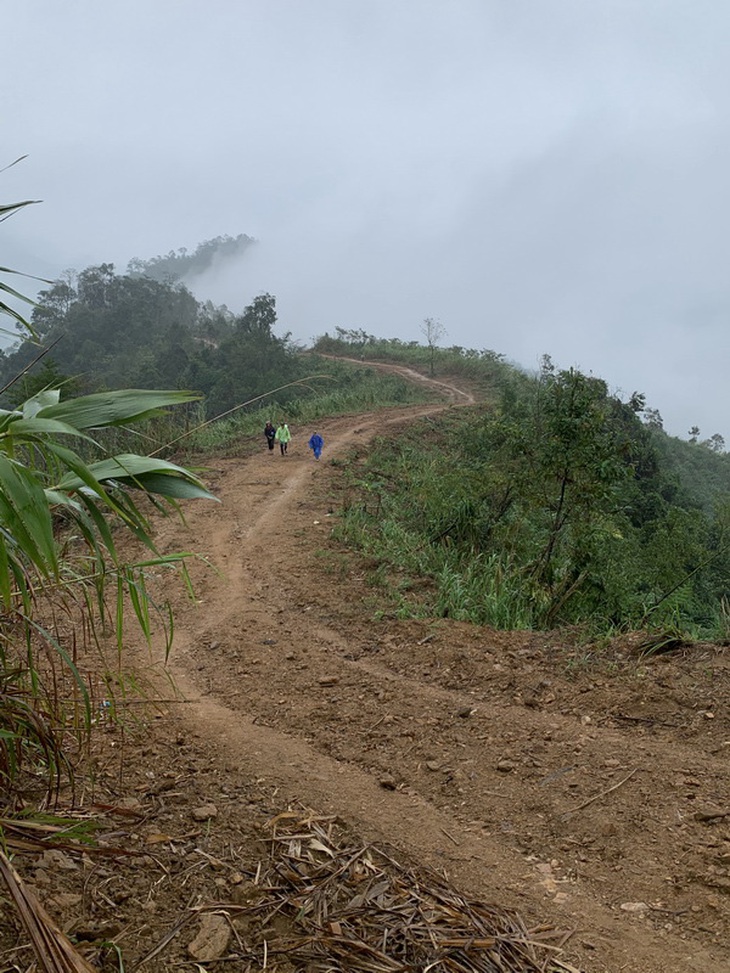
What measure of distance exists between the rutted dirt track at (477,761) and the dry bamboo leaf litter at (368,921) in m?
0.14

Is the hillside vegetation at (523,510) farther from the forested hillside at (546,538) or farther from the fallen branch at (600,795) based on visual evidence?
the fallen branch at (600,795)

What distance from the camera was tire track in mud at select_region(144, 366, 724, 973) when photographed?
279 centimetres

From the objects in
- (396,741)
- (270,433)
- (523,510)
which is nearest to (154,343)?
(270,433)

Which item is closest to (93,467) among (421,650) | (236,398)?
(421,650)

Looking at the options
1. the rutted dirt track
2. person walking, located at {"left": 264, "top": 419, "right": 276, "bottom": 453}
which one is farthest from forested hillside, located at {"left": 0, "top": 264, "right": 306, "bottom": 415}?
the rutted dirt track

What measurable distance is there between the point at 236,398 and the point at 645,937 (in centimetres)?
2292

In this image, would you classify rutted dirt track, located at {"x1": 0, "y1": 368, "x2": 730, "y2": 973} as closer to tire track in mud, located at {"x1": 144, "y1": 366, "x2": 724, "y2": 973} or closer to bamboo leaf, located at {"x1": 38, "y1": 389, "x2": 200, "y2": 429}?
tire track in mud, located at {"x1": 144, "y1": 366, "x2": 724, "y2": 973}

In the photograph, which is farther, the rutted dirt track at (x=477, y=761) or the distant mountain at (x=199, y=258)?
the distant mountain at (x=199, y=258)

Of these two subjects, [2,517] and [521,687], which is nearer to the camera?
[2,517]

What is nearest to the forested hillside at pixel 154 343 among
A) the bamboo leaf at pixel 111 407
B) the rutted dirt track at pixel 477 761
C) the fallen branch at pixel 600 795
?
the rutted dirt track at pixel 477 761

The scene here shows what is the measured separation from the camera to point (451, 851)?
2.97 meters

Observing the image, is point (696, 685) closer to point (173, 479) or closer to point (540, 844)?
point (540, 844)

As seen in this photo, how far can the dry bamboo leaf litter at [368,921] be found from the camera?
2.02 metres

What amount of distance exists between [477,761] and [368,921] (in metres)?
1.72
